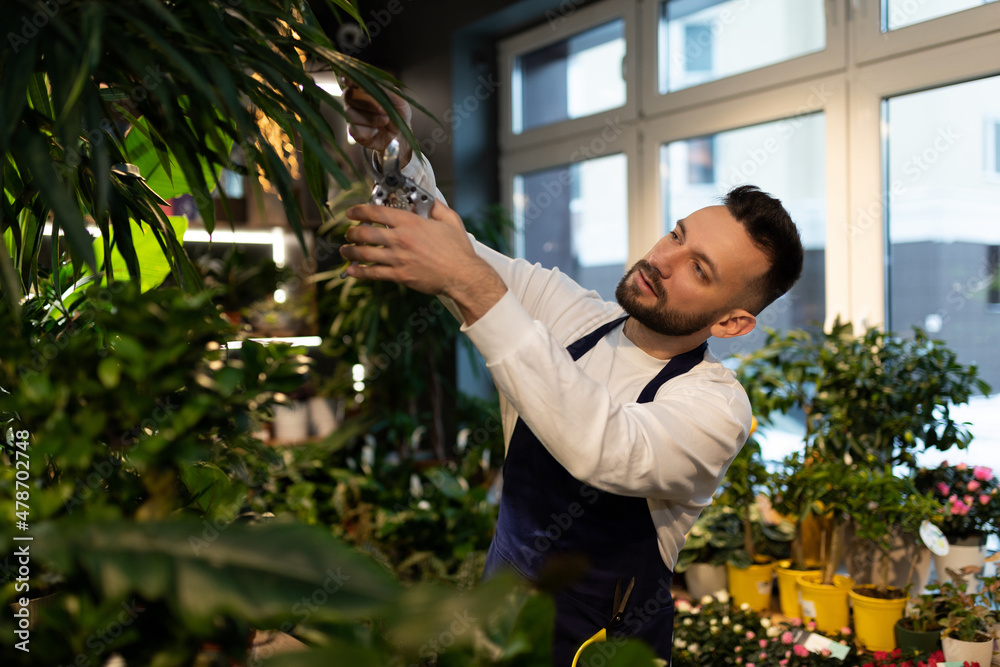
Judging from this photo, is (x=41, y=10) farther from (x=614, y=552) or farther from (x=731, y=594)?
(x=731, y=594)

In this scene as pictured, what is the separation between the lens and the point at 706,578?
2418mm

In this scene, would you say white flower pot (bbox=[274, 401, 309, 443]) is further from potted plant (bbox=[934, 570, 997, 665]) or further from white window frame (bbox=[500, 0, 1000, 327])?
potted plant (bbox=[934, 570, 997, 665])

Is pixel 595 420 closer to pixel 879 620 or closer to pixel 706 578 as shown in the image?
pixel 879 620

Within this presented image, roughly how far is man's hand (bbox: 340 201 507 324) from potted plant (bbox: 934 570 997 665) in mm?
1567

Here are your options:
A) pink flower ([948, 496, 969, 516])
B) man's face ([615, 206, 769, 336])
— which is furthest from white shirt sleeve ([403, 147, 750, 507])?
pink flower ([948, 496, 969, 516])

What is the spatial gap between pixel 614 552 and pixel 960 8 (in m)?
2.08

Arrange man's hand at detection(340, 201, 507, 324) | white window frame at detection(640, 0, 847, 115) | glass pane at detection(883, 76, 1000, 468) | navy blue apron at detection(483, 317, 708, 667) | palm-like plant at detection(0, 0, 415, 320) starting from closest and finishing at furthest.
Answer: palm-like plant at detection(0, 0, 415, 320) → man's hand at detection(340, 201, 507, 324) → navy blue apron at detection(483, 317, 708, 667) → glass pane at detection(883, 76, 1000, 468) → white window frame at detection(640, 0, 847, 115)

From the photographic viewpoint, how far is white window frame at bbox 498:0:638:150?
3.27 meters

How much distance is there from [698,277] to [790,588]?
4.61ft

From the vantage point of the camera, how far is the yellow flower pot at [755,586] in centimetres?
231

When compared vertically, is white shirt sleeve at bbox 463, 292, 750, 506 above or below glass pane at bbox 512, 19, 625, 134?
below

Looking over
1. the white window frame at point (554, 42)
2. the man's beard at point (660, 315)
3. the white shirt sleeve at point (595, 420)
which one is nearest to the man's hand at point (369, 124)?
the white shirt sleeve at point (595, 420)

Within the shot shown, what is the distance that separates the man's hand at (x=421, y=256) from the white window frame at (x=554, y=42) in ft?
8.58

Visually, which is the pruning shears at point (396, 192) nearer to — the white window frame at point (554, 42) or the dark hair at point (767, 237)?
the dark hair at point (767, 237)
